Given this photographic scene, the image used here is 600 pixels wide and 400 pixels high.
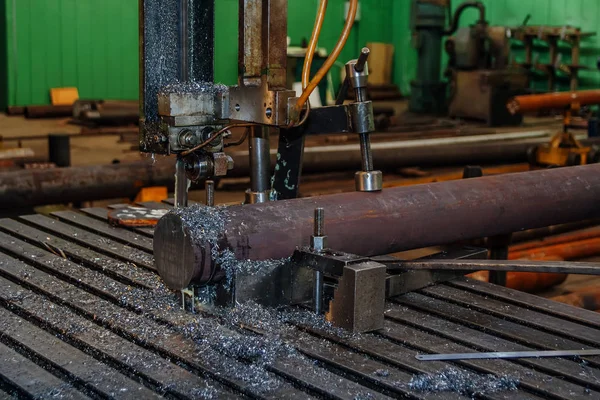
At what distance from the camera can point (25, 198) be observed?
336cm

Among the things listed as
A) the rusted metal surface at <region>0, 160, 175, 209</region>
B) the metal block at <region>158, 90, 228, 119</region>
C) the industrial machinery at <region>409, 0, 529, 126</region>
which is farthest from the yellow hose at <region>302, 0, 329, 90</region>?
the industrial machinery at <region>409, 0, 529, 126</region>

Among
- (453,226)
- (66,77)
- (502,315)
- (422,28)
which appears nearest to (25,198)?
(453,226)

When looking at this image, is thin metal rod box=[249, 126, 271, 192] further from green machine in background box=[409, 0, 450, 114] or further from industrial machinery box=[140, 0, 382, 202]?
green machine in background box=[409, 0, 450, 114]

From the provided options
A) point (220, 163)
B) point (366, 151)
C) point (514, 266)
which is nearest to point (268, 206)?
point (220, 163)

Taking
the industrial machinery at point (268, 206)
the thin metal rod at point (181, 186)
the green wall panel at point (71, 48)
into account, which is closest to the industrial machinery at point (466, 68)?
the green wall panel at point (71, 48)

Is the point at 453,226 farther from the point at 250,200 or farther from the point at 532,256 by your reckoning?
the point at 532,256

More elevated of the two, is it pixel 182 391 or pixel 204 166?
pixel 204 166

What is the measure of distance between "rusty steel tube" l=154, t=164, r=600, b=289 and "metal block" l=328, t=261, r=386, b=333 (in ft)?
0.54

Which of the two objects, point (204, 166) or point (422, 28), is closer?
point (204, 166)

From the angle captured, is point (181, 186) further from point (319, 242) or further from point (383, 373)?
point (383, 373)

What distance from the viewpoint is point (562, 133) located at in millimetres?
4602

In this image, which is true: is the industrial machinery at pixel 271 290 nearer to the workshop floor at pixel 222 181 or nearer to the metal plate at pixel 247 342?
the metal plate at pixel 247 342

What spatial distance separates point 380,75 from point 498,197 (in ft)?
24.8

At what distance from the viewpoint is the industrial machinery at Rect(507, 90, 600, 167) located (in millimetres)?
4484
